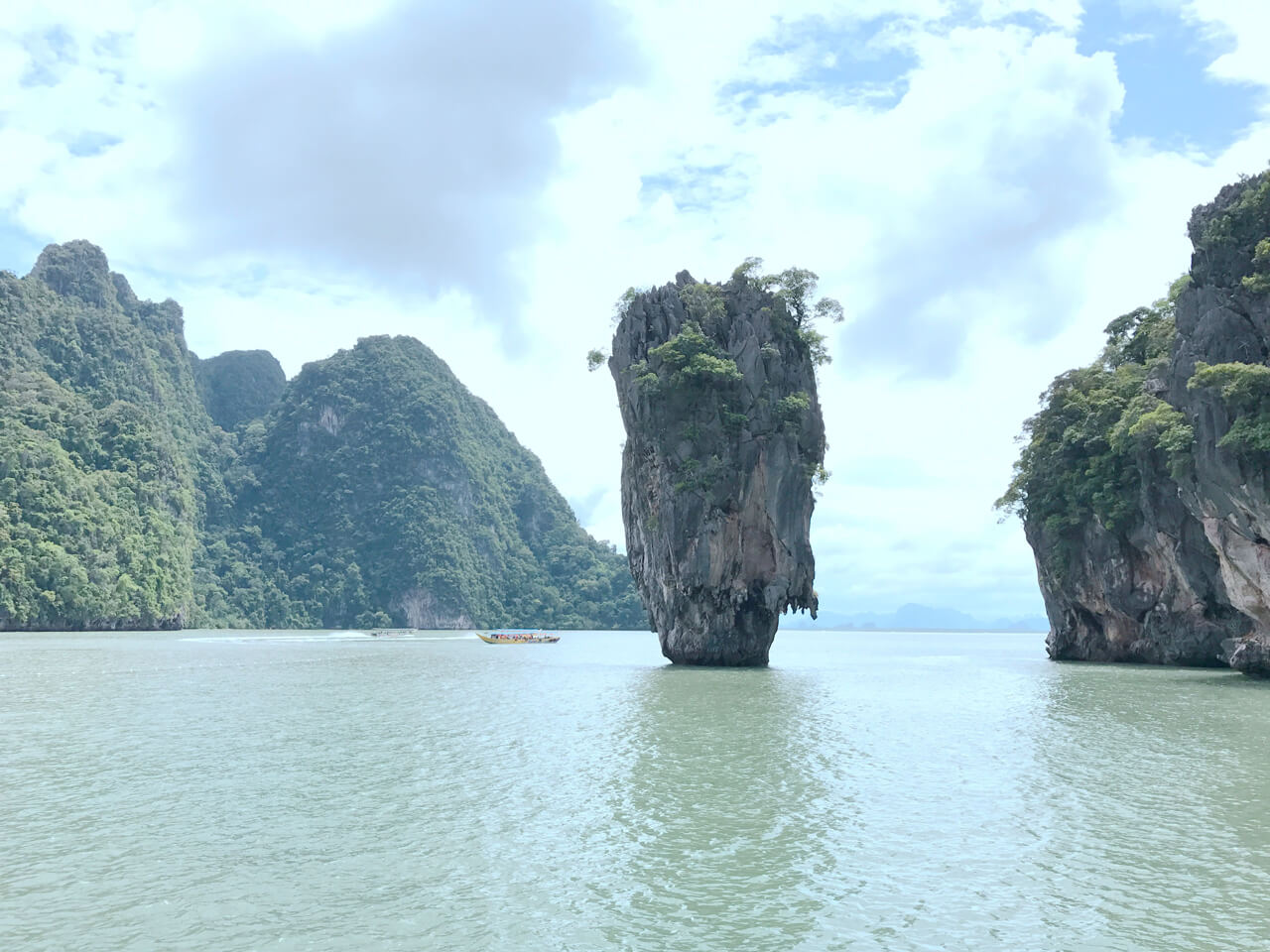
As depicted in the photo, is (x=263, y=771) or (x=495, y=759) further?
(x=495, y=759)

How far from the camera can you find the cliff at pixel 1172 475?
29.7 metres

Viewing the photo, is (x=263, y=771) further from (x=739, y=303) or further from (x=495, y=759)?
(x=739, y=303)

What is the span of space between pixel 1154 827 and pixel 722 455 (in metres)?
28.2

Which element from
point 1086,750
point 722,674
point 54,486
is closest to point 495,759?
point 1086,750

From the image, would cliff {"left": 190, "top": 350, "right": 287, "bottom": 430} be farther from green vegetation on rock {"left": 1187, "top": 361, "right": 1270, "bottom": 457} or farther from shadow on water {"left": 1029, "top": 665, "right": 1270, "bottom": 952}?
shadow on water {"left": 1029, "top": 665, "right": 1270, "bottom": 952}

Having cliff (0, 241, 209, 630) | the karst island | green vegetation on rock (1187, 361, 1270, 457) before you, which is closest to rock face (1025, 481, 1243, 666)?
green vegetation on rock (1187, 361, 1270, 457)

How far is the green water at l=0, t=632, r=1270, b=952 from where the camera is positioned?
8.82 metres

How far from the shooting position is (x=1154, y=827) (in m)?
12.3

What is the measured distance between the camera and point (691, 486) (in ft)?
129

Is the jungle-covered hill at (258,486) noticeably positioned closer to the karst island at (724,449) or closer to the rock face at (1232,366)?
the karst island at (724,449)

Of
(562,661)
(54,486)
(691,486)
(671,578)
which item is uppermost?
(54,486)

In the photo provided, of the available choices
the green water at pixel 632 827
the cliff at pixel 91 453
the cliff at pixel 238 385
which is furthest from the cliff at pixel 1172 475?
the cliff at pixel 238 385

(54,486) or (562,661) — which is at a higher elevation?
(54,486)

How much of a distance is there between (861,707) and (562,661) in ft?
87.2
